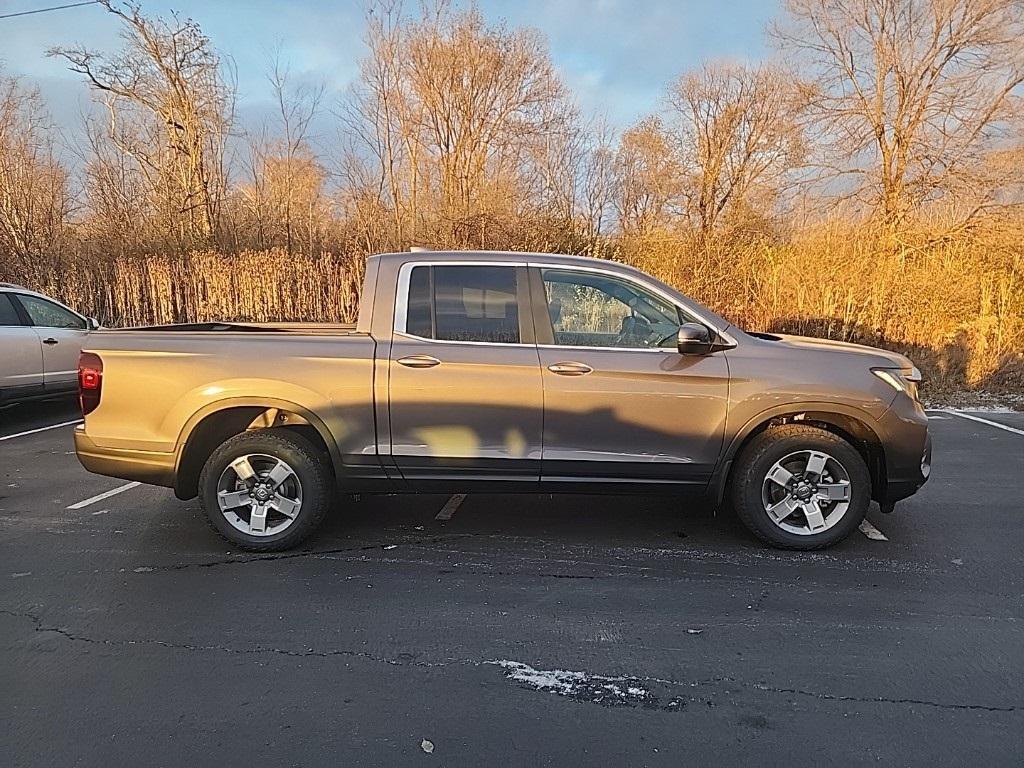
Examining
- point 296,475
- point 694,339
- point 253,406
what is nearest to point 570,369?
point 694,339

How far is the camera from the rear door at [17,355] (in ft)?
26.8

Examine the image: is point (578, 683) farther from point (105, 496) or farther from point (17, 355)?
point (17, 355)

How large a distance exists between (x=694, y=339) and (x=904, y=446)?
1.54 m

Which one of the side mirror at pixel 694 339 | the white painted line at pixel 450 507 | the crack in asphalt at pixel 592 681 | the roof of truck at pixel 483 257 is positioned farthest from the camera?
the white painted line at pixel 450 507

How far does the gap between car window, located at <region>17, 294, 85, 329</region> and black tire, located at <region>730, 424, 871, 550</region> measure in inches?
348

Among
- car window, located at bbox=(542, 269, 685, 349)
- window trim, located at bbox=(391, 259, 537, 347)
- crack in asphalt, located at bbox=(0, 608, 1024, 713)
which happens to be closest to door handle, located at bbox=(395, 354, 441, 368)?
window trim, located at bbox=(391, 259, 537, 347)

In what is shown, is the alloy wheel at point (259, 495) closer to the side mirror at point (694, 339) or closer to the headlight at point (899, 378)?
the side mirror at point (694, 339)

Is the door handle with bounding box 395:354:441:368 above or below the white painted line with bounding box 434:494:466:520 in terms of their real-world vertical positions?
above

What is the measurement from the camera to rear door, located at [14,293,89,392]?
28.6ft

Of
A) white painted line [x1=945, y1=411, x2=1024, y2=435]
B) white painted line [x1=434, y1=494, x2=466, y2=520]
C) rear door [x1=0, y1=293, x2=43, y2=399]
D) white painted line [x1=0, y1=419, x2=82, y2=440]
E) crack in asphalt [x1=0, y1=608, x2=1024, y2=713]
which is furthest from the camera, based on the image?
white painted line [x1=945, y1=411, x2=1024, y2=435]

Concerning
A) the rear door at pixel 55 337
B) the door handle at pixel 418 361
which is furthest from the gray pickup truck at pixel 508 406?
the rear door at pixel 55 337

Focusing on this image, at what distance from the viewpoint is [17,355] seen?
27.2 ft

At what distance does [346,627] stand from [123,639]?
42.0 inches

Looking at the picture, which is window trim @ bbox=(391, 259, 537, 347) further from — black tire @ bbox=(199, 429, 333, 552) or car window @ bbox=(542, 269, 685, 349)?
black tire @ bbox=(199, 429, 333, 552)
